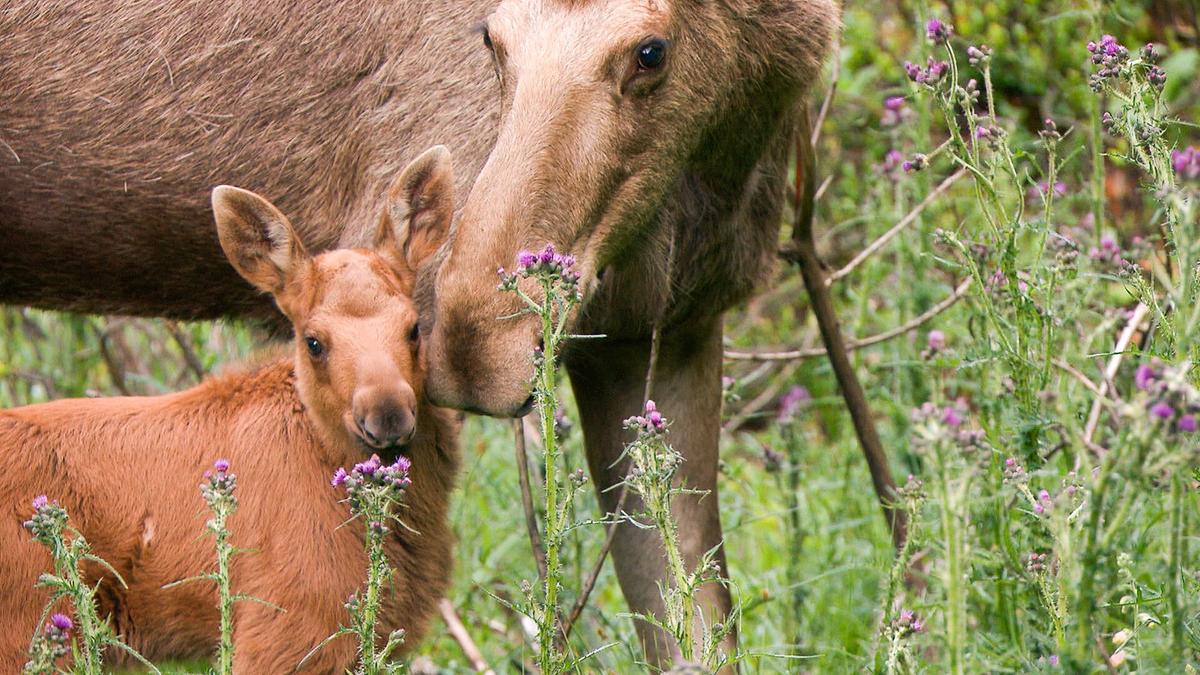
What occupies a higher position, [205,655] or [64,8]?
[64,8]

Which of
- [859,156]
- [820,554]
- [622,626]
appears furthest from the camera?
[859,156]

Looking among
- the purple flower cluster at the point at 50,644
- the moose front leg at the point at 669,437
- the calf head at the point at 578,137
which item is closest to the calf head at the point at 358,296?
the calf head at the point at 578,137

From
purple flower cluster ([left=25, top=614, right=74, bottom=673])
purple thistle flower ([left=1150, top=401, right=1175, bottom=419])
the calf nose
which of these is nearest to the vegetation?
purple thistle flower ([left=1150, top=401, right=1175, bottom=419])

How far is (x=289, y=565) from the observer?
4.10 meters

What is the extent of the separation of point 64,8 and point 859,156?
633cm

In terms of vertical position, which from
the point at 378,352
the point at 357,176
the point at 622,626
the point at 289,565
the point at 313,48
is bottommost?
the point at 622,626

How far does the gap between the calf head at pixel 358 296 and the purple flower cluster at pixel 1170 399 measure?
1.80 m

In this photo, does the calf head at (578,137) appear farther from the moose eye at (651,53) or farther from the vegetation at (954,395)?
the vegetation at (954,395)

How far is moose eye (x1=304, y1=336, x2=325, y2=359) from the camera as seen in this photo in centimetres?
407

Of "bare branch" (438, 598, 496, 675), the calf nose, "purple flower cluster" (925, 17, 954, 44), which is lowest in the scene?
"bare branch" (438, 598, 496, 675)

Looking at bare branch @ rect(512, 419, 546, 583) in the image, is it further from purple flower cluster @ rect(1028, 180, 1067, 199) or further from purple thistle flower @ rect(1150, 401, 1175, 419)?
purple thistle flower @ rect(1150, 401, 1175, 419)

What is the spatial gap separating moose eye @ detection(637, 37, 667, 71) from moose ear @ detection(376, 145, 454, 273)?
1.93 ft

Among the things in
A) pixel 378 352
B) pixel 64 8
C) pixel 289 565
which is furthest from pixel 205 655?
pixel 64 8

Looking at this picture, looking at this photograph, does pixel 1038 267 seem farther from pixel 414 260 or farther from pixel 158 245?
pixel 158 245
